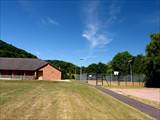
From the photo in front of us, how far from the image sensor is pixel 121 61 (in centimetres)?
15162

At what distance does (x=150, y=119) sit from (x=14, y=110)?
5.65 m

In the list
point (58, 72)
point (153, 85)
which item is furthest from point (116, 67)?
point (153, 85)

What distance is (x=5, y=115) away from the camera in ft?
37.0

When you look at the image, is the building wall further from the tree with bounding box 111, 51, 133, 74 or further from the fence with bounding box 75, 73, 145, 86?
the tree with bounding box 111, 51, 133, 74

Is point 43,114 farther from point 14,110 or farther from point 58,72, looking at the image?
point 58,72

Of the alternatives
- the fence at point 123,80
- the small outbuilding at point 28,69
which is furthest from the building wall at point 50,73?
the fence at point 123,80

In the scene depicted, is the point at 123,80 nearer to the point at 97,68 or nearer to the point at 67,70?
the point at 67,70

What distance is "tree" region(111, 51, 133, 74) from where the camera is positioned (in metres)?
146

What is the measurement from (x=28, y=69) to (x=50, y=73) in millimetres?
5652

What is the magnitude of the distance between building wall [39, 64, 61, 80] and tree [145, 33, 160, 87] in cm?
2528

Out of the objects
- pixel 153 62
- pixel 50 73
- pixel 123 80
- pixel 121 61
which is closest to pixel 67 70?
pixel 121 61

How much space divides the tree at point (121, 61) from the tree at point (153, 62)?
84238 mm

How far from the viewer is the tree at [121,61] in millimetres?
146375

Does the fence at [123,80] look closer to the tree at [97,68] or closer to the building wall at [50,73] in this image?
the building wall at [50,73]
